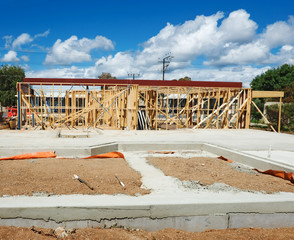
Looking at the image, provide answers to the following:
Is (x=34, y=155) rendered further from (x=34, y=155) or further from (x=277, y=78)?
(x=277, y=78)

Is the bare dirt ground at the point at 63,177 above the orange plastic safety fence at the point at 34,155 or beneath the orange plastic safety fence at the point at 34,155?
beneath

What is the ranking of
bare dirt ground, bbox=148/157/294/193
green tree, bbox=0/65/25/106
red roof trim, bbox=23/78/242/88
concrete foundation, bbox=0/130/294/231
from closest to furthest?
concrete foundation, bbox=0/130/294/231 → bare dirt ground, bbox=148/157/294/193 → red roof trim, bbox=23/78/242/88 → green tree, bbox=0/65/25/106

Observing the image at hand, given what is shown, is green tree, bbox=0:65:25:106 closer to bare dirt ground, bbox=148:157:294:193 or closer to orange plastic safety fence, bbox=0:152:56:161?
orange plastic safety fence, bbox=0:152:56:161

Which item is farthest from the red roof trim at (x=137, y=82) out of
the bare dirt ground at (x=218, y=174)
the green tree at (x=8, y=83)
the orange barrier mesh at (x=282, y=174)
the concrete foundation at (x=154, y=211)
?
the concrete foundation at (x=154, y=211)

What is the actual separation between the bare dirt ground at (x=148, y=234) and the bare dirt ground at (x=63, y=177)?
1.01 m

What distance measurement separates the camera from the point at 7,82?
4022cm

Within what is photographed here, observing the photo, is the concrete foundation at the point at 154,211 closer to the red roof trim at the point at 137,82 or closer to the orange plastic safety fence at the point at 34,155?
the orange plastic safety fence at the point at 34,155

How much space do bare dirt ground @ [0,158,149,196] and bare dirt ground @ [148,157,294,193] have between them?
1.20 metres

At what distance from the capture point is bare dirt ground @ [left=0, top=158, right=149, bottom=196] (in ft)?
15.3

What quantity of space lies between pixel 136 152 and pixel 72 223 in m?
5.57

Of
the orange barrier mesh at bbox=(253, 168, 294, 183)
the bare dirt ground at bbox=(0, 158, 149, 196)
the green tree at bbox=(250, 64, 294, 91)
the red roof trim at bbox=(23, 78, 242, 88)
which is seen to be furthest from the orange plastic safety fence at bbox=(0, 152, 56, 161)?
the green tree at bbox=(250, 64, 294, 91)

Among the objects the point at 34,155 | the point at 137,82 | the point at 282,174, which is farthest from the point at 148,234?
the point at 137,82

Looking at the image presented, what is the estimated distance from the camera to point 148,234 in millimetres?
3686

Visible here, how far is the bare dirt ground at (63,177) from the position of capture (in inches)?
183
